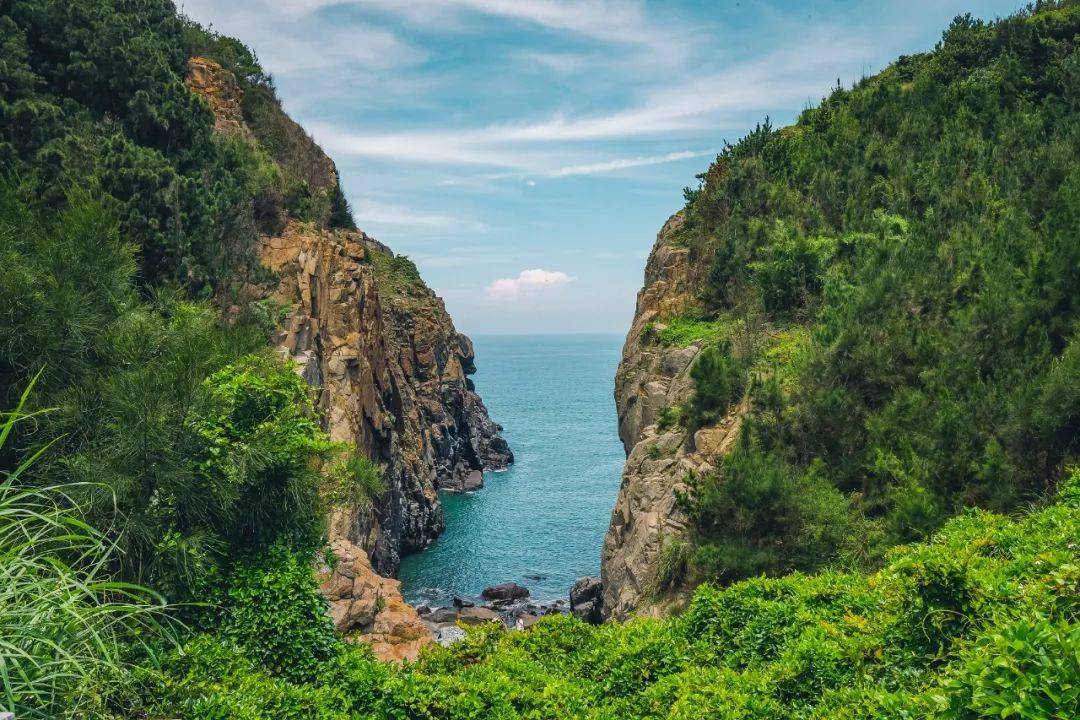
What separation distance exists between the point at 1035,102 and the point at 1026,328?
739 inches

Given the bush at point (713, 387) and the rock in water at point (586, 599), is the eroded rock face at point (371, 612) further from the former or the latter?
the rock in water at point (586, 599)

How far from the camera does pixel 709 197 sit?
32344 millimetres

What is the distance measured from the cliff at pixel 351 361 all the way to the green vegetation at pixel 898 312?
1017 cm

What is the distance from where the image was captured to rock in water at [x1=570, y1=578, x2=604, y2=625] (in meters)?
32.9

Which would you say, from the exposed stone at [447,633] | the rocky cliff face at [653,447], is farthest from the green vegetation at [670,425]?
the exposed stone at [447,633]

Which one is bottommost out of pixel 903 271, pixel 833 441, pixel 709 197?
pixel 833 441

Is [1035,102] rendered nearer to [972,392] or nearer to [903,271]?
[903,271]

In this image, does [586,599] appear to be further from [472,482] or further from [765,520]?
[472,482]

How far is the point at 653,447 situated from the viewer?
23.5 m

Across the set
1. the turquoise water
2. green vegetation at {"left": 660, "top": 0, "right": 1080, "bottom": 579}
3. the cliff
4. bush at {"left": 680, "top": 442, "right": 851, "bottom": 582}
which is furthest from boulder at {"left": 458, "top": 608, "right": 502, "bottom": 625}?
bush at {"left": 680, "top": 442, "right": 851, "bottom": 582}

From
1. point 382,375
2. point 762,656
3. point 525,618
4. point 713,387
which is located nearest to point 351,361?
point 382,375

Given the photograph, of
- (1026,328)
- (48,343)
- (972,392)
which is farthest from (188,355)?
(1026,328)

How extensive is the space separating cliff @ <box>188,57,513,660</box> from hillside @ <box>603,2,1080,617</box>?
795 centimetres

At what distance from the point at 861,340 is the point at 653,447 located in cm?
712
